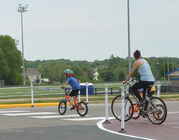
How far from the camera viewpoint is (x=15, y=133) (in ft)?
29.6

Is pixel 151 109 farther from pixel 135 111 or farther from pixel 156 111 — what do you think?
pixel 135 111

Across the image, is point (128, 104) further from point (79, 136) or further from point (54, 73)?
point (54, 73)

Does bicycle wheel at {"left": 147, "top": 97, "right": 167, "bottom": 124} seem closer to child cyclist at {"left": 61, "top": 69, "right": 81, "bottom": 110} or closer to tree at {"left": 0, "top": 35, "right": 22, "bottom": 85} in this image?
child cyclist at {"left": 61, "top": 69, "right": 81, "bottom": 110}

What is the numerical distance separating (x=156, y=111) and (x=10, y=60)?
88.4 m

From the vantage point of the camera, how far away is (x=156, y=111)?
10242 mm

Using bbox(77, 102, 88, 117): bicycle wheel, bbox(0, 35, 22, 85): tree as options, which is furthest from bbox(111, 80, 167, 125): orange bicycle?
bbox(0, 35, 22, 85): tree

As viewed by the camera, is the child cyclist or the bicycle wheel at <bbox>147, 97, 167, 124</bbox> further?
the child cyclist

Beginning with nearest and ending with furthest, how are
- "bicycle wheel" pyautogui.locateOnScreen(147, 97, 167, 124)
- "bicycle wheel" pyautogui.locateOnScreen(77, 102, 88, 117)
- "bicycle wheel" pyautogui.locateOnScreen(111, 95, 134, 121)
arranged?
"bicycle wheel" pyautogui.locateOnScreen(147, 97, 167, 124), "bicycle wheel" pyautogui.locateOnScreen(111, 95, 134, 121), "bicycle wheel" pyautogui.locateOnScreen(77, 102, 88, 117)

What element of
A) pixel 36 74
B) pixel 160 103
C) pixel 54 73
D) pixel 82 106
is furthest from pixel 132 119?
pixel 36 74

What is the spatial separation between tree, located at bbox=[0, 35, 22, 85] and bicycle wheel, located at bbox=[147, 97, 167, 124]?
3329 inches

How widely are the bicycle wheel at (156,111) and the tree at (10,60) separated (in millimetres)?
84557

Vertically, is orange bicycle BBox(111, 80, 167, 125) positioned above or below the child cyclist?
below

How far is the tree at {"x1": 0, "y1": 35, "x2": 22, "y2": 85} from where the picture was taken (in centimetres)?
9344

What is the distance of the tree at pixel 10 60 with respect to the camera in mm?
93438
